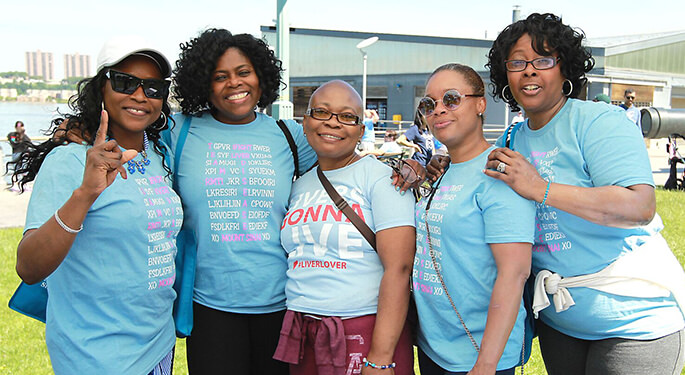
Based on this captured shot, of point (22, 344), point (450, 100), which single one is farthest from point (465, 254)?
point (22, 344)

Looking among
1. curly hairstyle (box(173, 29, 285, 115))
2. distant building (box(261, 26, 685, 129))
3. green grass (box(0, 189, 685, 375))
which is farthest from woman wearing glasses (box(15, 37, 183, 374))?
distant building (box(261, 26, 685, 129))

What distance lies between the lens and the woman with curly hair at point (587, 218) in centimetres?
200

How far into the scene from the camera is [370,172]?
2.47 metres

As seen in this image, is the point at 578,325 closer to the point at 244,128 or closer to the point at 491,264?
the point at 491,264

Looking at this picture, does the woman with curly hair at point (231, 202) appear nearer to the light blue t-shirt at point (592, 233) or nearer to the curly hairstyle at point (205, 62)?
the curly hairstyle at point (205, 62)

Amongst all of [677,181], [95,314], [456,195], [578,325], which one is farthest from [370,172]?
[677,181]

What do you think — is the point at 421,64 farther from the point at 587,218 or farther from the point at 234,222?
the point at 587,218

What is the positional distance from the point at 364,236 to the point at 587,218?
2.90 feet

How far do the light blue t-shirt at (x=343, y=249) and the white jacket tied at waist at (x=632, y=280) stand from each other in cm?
64

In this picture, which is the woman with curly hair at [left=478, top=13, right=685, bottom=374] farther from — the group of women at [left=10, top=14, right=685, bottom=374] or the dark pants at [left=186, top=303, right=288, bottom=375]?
the dark pants at [left=186, top=303, right=288, bottom=375]

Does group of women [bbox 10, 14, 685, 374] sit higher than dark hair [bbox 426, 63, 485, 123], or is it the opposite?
dark hair [bbox 426, 63, 485, 123]

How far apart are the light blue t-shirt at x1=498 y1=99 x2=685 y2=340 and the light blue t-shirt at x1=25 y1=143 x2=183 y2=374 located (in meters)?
1.60

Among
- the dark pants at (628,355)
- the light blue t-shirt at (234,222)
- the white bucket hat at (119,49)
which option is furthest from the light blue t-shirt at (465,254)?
the white bucket hat at (119,49)

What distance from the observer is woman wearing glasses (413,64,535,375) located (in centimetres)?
198
